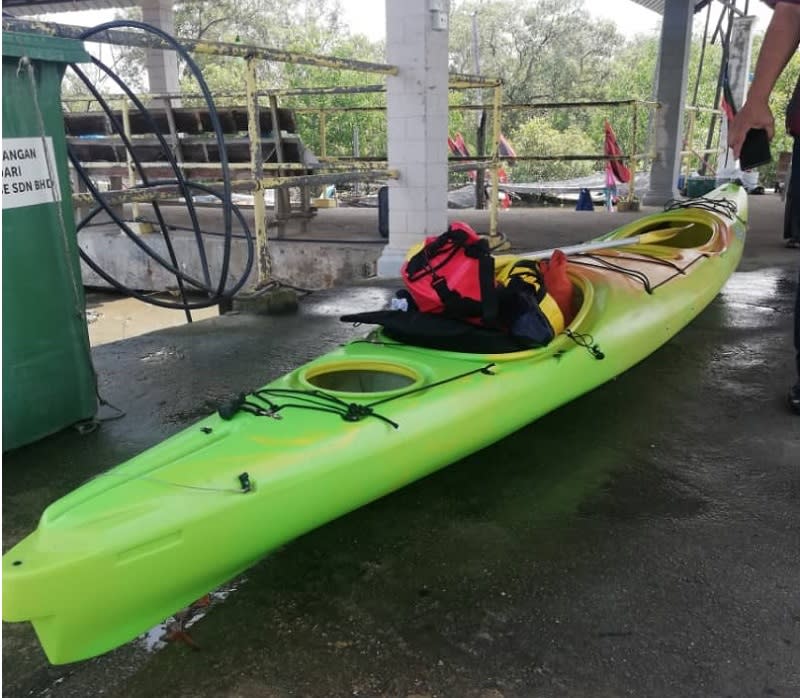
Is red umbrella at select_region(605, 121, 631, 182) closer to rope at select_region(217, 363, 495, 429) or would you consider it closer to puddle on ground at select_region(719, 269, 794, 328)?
puddle on ground at select_region(719, 269, 794, 328)

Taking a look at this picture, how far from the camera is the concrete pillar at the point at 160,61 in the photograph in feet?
37.8

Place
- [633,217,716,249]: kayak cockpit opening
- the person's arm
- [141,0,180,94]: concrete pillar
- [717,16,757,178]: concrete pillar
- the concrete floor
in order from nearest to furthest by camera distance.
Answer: the concrete floor, the person's arm, [633,217,716,249]: kayak cockpit opening, [141,0,180,94]: concrete pillar, [717,16,757,178]: concrete pillar

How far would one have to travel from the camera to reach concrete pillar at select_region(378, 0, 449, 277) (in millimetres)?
5480

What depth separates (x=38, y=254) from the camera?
250cm

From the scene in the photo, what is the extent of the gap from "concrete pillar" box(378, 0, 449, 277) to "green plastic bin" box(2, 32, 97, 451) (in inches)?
136

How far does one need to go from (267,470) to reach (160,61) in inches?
452

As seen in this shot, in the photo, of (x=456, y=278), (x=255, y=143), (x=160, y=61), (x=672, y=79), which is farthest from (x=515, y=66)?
(x=456, y=278)

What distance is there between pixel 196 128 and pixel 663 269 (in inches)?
238

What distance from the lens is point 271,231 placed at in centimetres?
797

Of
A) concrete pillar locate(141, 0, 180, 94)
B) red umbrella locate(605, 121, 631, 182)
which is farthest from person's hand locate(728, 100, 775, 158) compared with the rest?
concrete pillar locate(141, 0, 180, 94)

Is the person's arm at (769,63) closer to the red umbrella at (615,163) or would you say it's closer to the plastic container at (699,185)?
the red umbrella at (615,163)

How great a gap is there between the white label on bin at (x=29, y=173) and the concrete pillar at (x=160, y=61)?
9.91 metres

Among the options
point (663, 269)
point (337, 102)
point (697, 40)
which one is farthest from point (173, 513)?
point (697, 40)

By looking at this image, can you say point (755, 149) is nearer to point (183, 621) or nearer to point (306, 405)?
point (306, 405)
